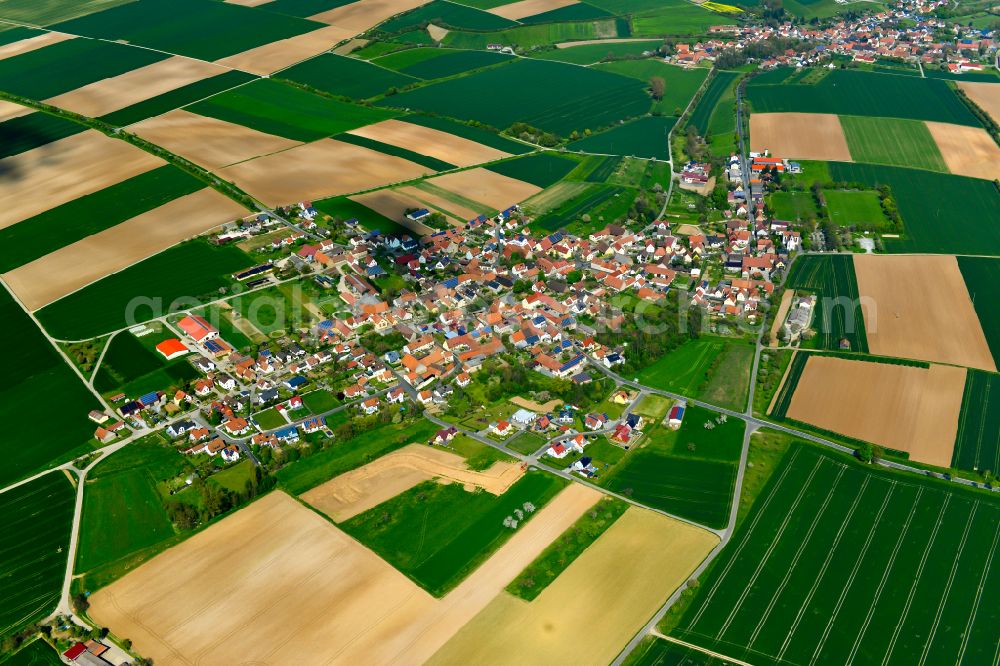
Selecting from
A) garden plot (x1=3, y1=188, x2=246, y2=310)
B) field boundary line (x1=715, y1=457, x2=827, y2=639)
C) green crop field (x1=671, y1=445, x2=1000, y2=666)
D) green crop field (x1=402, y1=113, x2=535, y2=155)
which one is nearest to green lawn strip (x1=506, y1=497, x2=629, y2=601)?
green crop field (x1=671, y1=445, x2=1000, y2=666)

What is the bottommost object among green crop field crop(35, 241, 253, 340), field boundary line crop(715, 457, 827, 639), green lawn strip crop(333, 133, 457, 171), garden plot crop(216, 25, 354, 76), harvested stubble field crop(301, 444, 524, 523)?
field boundary line crop(715, 457, 827, 639)

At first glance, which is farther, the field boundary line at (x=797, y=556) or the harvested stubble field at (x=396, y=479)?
the harvested stubble field at (x=396, y=479)

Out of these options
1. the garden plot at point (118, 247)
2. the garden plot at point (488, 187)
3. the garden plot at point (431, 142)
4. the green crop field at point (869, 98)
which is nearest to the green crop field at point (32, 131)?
the garden plot at point (118, 247)

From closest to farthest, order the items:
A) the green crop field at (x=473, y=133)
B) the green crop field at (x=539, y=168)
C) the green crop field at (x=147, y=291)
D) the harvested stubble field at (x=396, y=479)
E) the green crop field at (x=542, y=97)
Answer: the harvested stubble field at (x=396, y=479) → the green crop field at (x=147, y=291) → the green crop field at (x=539, y=168) → the green crop field at (x=473, y=133) → the green crop field at (x=542, y=97)

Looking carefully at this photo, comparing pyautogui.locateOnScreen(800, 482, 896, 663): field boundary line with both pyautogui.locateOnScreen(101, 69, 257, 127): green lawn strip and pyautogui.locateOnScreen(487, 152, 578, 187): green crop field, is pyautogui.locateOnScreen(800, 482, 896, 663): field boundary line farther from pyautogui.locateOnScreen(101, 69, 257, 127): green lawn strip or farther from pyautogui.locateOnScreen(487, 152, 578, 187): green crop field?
pyautogui.locateOnScreen(101, 69, 257, 127): green lawn strip

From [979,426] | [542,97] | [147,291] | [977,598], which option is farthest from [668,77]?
[977,598]

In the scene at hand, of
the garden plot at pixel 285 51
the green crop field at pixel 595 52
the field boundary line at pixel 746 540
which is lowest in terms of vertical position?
the field boundary line at pixel 746 540

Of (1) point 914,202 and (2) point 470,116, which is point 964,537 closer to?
(1) point 914,202

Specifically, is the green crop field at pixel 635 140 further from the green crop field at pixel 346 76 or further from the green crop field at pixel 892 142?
the green crop field at pixel 346 76
